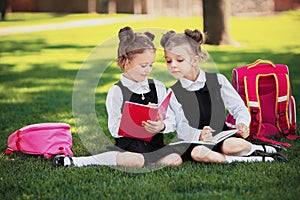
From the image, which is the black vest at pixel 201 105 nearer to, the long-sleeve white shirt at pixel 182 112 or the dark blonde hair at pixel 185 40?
the long-sleeve white shirt at pixel 182 112

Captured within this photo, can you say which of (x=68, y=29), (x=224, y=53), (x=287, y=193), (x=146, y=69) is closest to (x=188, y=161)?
(x=146, y=69)

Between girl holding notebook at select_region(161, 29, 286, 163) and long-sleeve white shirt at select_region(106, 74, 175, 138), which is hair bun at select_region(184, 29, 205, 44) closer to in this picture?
girl holding notebook at select_region(161, 29, 286, 163)

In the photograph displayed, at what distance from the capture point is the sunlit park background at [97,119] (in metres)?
3.16

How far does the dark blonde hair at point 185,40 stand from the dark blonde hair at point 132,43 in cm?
10

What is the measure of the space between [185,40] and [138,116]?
0.64 meters

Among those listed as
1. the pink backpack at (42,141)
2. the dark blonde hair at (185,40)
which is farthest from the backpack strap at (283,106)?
the pink backpack at (42,141)

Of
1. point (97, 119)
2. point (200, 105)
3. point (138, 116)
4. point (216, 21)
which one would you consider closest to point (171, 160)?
point (138, 116)

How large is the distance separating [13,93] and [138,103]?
3358 mm

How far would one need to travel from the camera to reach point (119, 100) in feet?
12.6

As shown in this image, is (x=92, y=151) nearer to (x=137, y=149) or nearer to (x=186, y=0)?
(x=137, y=149)

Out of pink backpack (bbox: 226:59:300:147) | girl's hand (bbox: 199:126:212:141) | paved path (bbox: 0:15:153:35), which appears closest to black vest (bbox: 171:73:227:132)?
girl's hand (bbox: 199:126:212:141)

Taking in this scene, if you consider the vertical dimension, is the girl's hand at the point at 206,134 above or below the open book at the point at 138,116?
below

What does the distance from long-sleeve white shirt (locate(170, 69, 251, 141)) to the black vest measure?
0.03 m

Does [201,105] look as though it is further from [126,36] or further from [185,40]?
[126,36]
